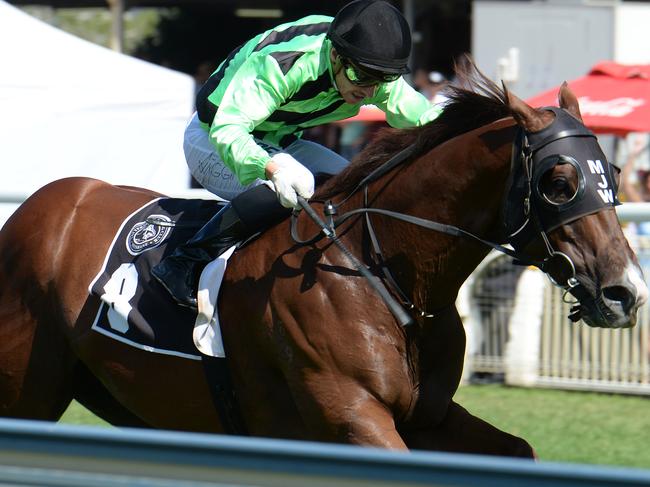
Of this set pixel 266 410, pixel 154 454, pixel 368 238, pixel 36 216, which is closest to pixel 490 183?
pixel 368 238

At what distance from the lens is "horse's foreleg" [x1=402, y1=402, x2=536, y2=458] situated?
3914 mm

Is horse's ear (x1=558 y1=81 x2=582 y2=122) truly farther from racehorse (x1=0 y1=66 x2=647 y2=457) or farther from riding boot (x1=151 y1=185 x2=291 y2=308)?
riding boot (x1=151 y1=185 x2=291 y2=308)

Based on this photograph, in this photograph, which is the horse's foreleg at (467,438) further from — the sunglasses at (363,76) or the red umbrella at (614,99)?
the red umbrella at (614,99)

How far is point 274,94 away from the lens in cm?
388

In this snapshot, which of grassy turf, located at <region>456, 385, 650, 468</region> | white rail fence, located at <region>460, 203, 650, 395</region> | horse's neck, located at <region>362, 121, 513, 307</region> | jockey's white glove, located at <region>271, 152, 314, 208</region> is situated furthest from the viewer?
white rail fence, located at <region>460, 203, 650, 395</region>

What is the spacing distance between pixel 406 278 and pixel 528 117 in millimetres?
664

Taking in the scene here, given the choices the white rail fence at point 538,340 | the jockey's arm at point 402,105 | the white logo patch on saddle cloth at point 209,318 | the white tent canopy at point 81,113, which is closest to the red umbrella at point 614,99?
the white rail fence at point 538,340

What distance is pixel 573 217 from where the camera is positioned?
337cm

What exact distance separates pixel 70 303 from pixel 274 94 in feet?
3.82

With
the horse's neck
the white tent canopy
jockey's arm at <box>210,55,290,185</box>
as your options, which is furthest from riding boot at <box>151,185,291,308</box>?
the white tent canopy

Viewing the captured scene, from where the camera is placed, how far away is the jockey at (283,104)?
376cm

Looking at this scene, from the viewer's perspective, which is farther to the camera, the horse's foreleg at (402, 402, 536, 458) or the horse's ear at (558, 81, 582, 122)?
the horse's foreleg at (402, 402, 536, 458)

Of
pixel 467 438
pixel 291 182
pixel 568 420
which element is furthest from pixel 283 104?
pixel 568 420

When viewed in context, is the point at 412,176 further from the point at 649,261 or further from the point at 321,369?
the point at 649,261
